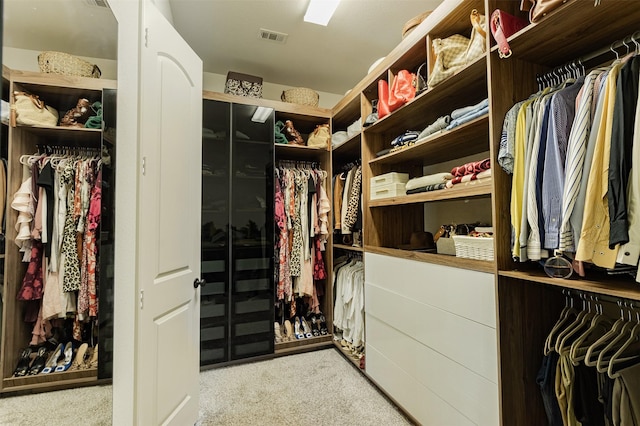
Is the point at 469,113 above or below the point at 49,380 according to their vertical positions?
above

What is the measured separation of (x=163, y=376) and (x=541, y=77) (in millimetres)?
2343

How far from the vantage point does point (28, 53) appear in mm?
700

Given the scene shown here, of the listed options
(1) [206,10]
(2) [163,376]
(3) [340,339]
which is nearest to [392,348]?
(3) [340,339]

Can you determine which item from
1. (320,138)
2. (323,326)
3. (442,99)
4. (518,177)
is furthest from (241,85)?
(323,326)

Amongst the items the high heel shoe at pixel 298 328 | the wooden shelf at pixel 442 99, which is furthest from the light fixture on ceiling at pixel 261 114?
the high heel shoe at pixel 298 328

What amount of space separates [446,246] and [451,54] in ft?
3.57

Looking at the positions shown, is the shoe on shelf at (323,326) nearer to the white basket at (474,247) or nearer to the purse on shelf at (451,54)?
the white basket at (474,247)

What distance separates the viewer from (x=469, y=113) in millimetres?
1421

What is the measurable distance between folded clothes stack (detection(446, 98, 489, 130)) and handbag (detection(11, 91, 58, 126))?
164 centimetres

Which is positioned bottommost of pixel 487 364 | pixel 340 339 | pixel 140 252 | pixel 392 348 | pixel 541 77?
pixel 340 339

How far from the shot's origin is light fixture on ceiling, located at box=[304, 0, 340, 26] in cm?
200

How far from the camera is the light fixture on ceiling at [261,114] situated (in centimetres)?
262

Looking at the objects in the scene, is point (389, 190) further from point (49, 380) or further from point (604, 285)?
point (49, 380)

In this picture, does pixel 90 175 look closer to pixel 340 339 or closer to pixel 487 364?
pixel 487 364
